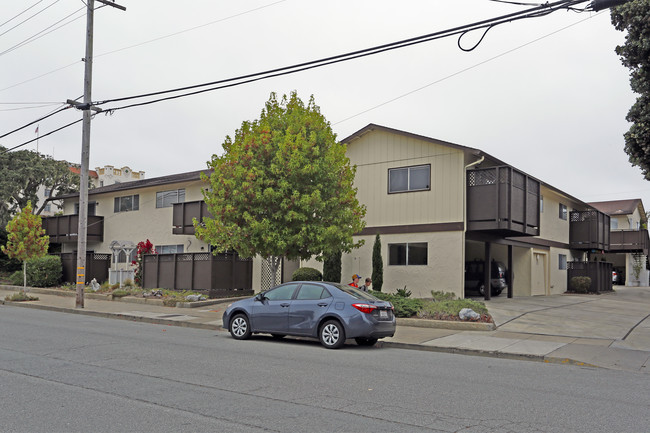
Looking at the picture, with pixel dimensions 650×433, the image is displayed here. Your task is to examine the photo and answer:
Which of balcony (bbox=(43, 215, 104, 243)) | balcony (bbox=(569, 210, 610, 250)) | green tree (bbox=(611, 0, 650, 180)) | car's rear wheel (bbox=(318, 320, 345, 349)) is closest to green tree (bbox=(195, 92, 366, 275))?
car's rear wheel (bbox=(318, 320, 345, 349))

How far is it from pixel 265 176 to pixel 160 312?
5855 mm

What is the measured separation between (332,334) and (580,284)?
23.7 m

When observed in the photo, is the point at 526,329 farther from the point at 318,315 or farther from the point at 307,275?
the point at 307,275

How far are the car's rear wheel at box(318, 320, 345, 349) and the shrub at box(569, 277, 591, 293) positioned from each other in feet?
77.5

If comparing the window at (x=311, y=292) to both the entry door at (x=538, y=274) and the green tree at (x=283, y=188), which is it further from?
the entry door at (x=538, y=274)

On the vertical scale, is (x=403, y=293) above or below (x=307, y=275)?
below

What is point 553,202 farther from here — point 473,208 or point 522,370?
point 522,370

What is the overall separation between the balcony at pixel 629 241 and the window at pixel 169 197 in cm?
2963

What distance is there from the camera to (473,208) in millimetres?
21078

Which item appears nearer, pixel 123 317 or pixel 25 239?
pixel 123 317

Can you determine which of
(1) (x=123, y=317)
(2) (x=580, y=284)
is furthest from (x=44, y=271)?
(2) (x=580, y=284)

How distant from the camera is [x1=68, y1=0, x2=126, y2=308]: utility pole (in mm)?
20125

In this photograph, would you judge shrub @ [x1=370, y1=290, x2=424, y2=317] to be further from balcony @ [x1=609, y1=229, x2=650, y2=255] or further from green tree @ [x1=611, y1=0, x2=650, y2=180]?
balcony @ [x1=609, y1=229, x2=650, y2=255]

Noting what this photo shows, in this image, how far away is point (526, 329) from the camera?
49.9ft
